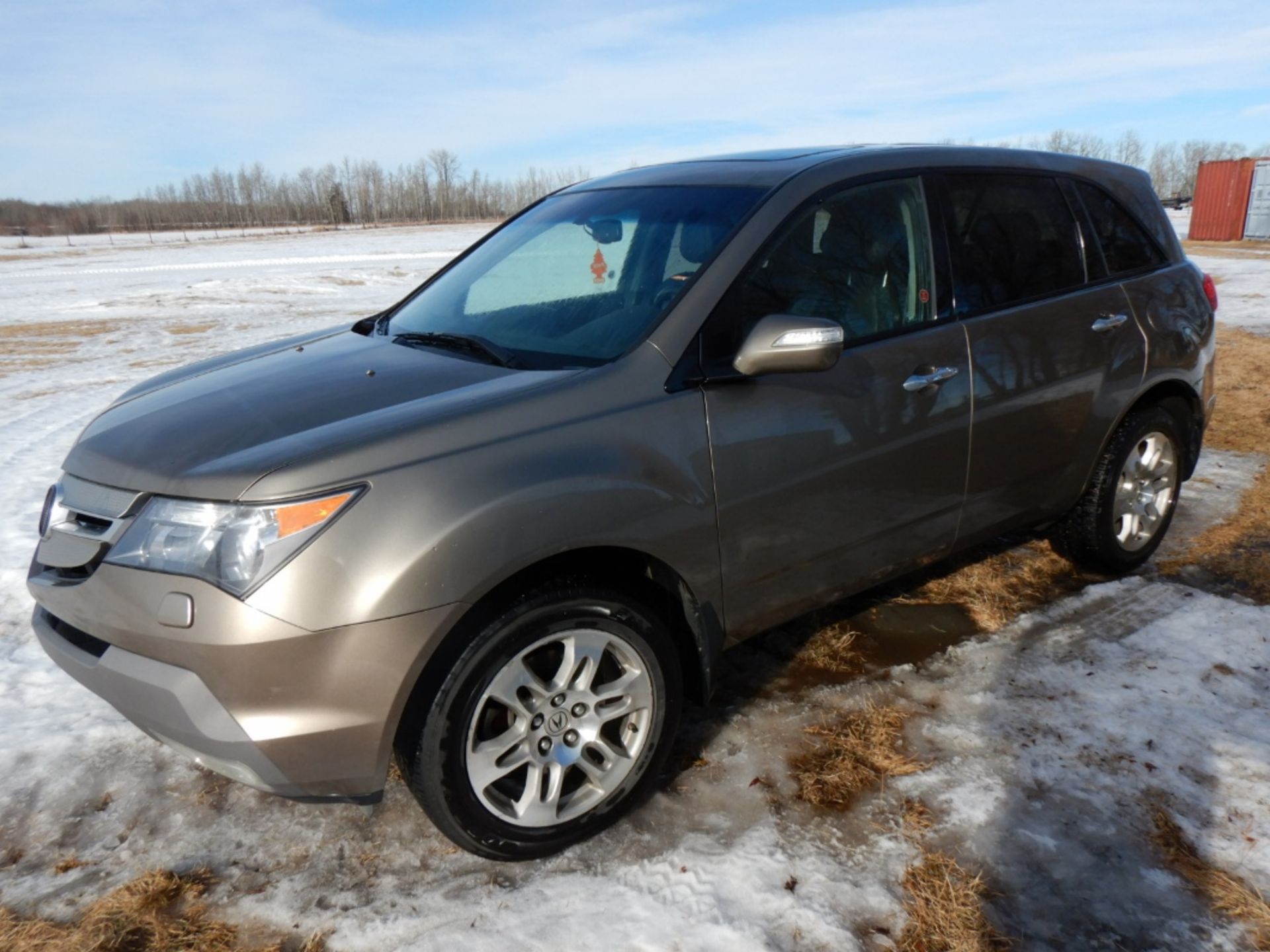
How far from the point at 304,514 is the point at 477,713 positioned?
0.66 metres

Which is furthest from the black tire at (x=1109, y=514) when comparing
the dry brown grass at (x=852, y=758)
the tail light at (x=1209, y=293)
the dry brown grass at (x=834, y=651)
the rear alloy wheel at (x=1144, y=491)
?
the dry brown grass at (x=852, y=758)

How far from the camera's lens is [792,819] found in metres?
2.64

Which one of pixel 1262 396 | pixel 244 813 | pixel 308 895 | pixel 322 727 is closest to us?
pixel 322 727

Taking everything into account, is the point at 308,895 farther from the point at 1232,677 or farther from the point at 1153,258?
the point at 1153,258

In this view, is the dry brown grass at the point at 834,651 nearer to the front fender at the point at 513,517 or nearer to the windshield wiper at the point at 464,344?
the front fender at the point at 513,517

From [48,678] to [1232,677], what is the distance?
4401mm

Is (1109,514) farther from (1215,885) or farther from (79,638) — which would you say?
(79,638)

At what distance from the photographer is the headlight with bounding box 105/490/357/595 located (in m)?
2.06

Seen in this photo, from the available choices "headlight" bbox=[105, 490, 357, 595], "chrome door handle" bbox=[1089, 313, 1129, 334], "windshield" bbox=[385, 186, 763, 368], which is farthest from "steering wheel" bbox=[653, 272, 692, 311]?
"chrome door handle" bbox=[1089, 313, 1129, 334]

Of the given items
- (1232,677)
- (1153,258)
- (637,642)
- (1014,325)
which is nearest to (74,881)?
(637,642)

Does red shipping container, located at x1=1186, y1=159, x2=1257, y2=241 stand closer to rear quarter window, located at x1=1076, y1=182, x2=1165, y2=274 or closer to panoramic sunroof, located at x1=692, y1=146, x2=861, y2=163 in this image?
rear quarter window, located at x1=1076, y1=182, x2=1165, y2=274

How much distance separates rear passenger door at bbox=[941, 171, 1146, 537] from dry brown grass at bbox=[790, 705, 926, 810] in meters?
0.83

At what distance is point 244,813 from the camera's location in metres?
2.74

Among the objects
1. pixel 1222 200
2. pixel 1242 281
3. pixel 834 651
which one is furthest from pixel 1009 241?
pixel 1222 200
